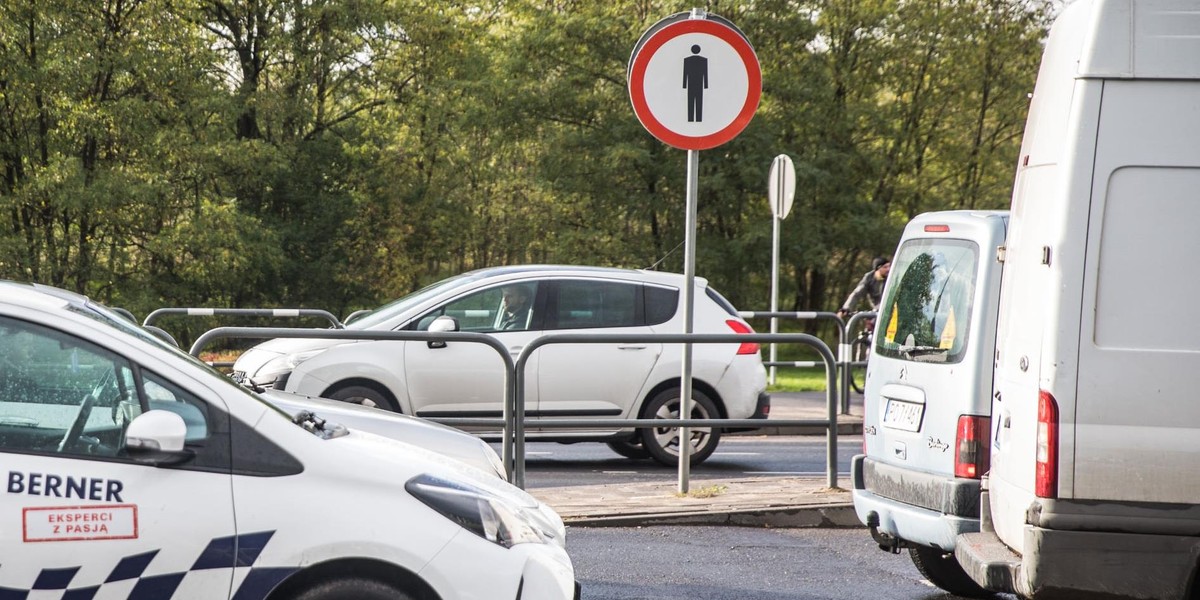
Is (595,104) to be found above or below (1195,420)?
above

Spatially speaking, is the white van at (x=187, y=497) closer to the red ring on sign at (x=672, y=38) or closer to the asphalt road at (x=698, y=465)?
the red ring on sign at (x=672, y=38)

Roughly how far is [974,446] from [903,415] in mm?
586

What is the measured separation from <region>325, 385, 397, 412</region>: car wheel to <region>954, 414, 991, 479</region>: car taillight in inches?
218

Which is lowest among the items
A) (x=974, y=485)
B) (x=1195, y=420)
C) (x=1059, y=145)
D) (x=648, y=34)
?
(x=974, y=485)

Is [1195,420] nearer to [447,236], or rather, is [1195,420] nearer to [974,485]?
[974,485]

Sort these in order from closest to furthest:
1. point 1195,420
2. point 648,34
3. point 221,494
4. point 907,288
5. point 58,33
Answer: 1. point 221,494
2. point 1195,420
3. point 907,288
4. point 648,34
5. point 58,33

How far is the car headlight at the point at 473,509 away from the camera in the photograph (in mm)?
4250

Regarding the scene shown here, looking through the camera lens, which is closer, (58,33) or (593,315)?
(593,315)

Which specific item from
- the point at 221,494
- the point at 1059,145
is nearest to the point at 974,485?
the point at 1059,145

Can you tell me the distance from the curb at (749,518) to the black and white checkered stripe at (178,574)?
410 centimetres

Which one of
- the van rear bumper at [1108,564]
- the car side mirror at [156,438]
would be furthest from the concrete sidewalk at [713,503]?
the car side mirror at [156,438]

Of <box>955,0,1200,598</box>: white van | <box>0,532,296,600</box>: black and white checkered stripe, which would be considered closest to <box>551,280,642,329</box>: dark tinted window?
<box>955,0,1200,598</box>: white van

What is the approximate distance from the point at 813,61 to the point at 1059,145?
91.2 ft

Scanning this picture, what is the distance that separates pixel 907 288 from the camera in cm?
691
